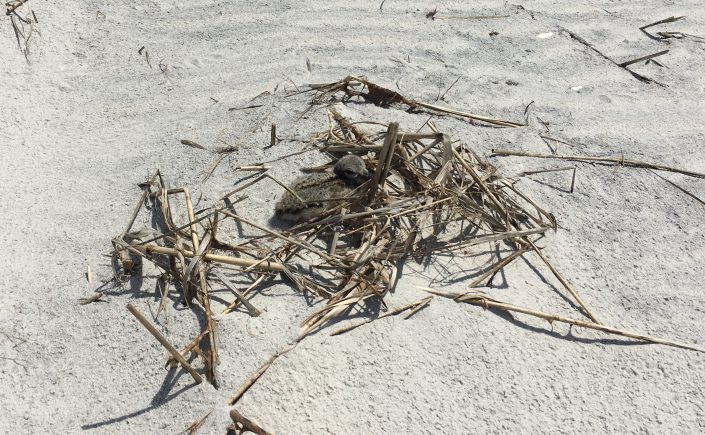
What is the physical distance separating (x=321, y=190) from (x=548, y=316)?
4.50ft

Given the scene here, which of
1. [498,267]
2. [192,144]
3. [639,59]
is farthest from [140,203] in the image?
[639,59]

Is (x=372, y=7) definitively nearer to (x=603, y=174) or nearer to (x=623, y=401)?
(x=603, y=174)

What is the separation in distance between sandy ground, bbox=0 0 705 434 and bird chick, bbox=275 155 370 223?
28cm

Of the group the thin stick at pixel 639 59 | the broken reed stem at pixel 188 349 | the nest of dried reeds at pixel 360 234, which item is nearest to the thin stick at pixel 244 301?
the nest of dried reeds at pixel 360 234

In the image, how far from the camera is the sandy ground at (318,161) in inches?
120

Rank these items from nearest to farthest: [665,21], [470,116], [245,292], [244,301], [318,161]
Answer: [244,301] → [245,292] → [318,161] → [470,116] → [665,21]

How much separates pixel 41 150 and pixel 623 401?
3.72 m

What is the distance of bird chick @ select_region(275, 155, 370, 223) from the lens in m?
3.73

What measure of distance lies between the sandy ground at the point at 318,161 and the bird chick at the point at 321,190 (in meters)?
0.28

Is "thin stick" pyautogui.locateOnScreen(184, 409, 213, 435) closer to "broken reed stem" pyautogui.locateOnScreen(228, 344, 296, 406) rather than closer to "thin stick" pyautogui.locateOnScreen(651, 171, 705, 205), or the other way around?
"broken reed stem" pyautogui.locateOnScreen(228, 344, 296, 406)

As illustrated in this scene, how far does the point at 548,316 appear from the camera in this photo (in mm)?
3393

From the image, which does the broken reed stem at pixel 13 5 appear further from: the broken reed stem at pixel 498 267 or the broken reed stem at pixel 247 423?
the broken reed stem at pixel 498 267

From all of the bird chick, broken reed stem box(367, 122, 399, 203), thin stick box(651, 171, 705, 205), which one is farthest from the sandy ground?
broken reed stem box(367, 122, 399, 203)

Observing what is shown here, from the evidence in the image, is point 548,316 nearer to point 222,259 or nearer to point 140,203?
point 222,259
